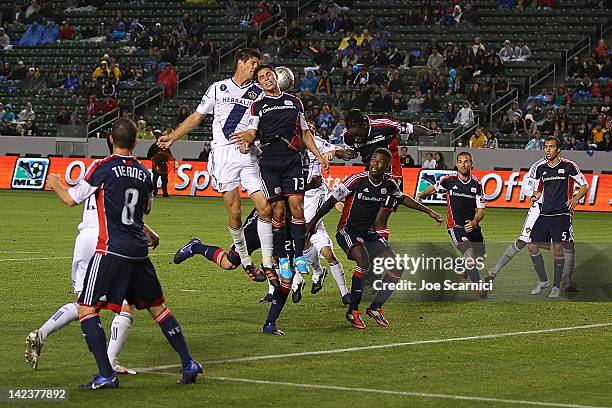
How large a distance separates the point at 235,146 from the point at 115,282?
5.59 meters

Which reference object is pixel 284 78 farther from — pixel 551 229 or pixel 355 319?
pixel 551 229

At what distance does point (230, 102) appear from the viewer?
14.9m

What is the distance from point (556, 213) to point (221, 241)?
8.41 metres

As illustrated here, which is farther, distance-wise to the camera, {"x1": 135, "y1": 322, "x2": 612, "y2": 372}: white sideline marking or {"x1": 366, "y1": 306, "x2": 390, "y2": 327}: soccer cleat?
{"x1": 366, "y1": 306, "x2": 390, "y2": 327}: soccer cleat

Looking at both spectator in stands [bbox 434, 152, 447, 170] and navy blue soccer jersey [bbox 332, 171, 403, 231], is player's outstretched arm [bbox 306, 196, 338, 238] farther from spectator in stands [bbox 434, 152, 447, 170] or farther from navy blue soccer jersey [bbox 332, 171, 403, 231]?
spectator in stands [bbox 434, 152, 447, 170]

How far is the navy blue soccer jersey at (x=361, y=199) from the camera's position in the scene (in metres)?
14.0

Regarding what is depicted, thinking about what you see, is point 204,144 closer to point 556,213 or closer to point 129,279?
point 556,213

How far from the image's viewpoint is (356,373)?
34.5 ft

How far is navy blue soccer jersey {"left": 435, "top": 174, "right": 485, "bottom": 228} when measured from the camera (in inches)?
675

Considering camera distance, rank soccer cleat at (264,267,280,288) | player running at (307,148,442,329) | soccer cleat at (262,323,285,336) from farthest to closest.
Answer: player running at (307,148,442,329) → soccer cleat at (264,267,280,288) → soccer cleat at (262,323,285,336)

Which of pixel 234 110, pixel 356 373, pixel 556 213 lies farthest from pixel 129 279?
pixel 556 213

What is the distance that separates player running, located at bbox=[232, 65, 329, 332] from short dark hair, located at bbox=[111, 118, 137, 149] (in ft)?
12.3

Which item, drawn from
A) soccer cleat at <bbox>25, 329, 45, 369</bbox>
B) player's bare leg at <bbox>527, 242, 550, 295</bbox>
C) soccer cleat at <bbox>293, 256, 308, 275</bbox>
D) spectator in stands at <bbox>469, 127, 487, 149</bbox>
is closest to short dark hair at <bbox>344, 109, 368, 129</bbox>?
soccer cleat at <bbox>293, 256, 308, 275</bbox>

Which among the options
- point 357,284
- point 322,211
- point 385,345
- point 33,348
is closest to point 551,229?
point 322,211
